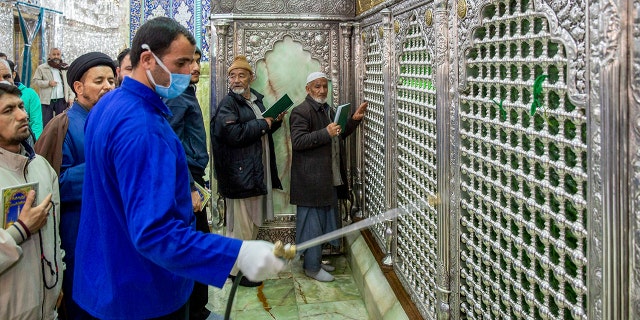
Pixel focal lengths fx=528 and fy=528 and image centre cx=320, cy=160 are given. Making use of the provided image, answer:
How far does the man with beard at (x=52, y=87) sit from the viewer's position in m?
8.12

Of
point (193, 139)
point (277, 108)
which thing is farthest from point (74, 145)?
point (277, 108)

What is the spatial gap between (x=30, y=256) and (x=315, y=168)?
2406mm

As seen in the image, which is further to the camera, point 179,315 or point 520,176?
point 179,315

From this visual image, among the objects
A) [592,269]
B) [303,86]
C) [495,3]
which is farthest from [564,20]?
[303,86]

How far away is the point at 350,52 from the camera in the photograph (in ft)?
15.4

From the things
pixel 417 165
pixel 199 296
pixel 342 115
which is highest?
pixel 342 115

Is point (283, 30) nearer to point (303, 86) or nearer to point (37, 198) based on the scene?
point (303, 86)

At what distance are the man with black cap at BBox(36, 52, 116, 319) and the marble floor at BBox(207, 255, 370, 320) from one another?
1448 millimetres

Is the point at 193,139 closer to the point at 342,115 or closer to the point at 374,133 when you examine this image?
the point at 342,115

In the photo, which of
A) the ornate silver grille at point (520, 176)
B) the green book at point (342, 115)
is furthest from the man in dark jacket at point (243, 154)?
the ornate silver grille at point (520, 176)

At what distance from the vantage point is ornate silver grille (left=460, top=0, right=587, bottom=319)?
141cm

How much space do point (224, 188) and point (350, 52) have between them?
1.66m

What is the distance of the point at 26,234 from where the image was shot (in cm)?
197

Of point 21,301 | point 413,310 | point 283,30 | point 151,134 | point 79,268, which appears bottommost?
point 413,310
